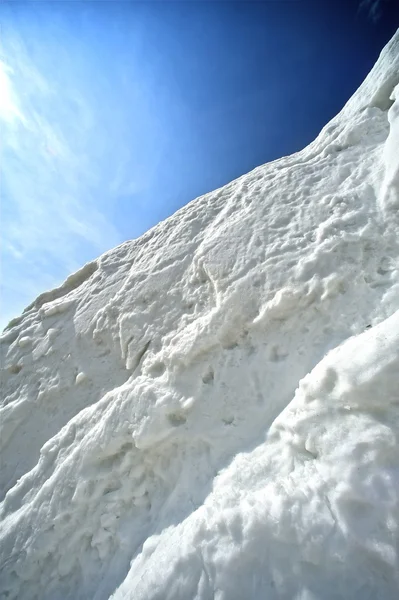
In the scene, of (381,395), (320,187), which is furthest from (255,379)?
(320,187)

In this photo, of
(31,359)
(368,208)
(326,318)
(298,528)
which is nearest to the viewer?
(298,528)

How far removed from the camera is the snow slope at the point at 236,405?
1514 mm

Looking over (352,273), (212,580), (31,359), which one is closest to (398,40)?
(352,273)

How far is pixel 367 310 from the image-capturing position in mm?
2277

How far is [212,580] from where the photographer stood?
155 cm

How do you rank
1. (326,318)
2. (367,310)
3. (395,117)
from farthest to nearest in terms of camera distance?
(395,117) → (326,318) → (367,310)

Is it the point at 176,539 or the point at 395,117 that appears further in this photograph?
the point at 395,117

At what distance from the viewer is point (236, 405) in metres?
2.44

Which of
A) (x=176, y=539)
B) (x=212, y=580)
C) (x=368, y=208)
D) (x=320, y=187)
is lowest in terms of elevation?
(x=212, y=580)

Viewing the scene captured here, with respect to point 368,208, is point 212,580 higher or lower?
lower

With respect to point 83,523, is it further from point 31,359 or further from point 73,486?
point 31,359

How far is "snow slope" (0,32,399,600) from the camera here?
→ 1514 millimetres

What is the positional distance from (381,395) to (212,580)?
1.49m

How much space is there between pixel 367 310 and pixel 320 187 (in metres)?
2.08
